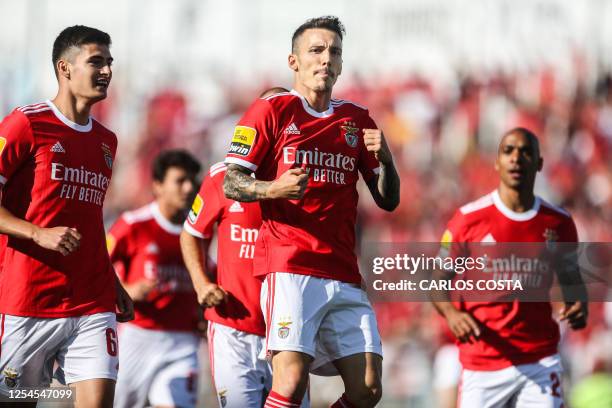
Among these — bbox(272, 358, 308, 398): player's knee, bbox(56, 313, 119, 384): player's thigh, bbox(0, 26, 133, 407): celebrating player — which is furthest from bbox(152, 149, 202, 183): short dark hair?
bbox(272, 358, 308, 398): player's knee

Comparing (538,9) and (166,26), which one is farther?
(166,26)

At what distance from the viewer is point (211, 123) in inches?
859

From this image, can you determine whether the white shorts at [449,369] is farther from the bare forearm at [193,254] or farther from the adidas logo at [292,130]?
the adidas logo at [292,130]

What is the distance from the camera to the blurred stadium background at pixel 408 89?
680 inches

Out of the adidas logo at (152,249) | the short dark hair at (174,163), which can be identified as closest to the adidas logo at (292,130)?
the short dark hair at (174,163)

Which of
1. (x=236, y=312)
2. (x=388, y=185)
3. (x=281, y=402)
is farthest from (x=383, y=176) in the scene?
(x=236, y=312)

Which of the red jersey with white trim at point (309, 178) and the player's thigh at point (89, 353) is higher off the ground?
the red jersey with white trim at point (309, 178)

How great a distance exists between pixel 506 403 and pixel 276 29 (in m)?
15.5

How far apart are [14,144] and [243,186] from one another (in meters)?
1.45

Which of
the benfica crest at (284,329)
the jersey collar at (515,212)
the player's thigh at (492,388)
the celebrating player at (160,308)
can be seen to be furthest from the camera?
the celebrating player at (160,308)

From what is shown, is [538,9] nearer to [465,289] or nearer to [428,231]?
[428,231]

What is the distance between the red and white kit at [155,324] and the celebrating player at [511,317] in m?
2.77

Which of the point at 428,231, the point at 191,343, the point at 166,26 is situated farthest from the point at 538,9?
the point at 191,343

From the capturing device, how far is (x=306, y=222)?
23.1 ft
